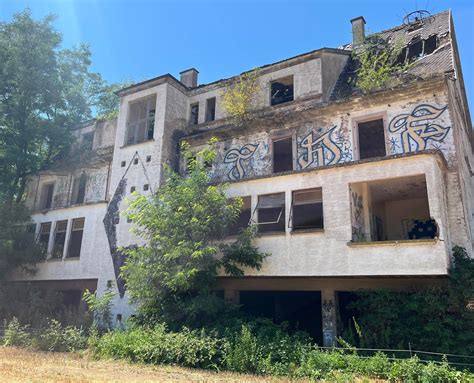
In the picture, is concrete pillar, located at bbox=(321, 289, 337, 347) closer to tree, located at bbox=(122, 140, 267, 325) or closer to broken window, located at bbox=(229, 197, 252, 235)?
tree, located at bbox=(122, 140, 267, 325)

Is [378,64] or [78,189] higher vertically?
[378,64]

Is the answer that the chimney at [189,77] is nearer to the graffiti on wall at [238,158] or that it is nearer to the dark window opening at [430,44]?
the graffiti on wall at [238,158]

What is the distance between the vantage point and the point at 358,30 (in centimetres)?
2064

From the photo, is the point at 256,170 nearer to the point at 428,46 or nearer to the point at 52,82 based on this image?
the point at 428,46

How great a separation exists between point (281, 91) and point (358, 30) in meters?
5.39

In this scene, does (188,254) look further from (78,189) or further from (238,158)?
(78,189)

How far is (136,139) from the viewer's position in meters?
20.8

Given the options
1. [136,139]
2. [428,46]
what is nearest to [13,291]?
[136,139]

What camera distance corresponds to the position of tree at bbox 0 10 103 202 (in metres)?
23.2

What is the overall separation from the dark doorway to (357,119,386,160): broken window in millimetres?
6600

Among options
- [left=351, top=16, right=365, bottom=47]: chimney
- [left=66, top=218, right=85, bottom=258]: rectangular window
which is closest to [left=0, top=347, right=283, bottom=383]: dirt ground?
[left=66, top=218, right=85, bottom=258]: rectangular window

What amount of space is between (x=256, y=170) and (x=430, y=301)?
337 inches

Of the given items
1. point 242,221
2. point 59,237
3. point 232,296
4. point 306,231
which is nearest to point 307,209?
point 306,231

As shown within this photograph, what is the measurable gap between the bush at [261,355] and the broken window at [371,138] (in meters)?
8.97
